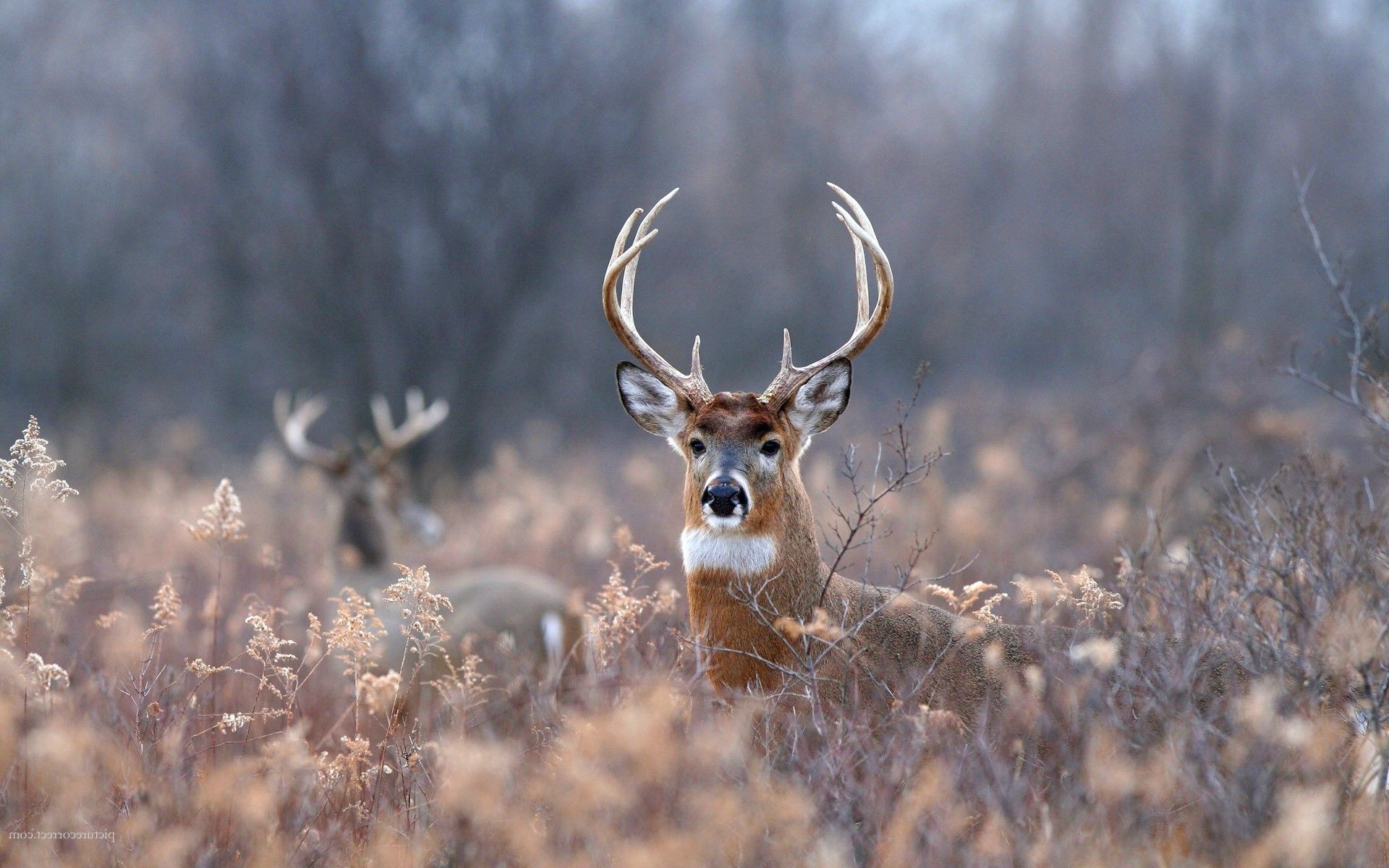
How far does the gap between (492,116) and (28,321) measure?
11560 millimetres

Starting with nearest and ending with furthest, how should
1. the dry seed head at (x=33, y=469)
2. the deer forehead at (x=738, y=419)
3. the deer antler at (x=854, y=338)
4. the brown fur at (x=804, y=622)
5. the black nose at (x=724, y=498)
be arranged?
the dry seed head at (x=33, y=469) → the brown fur at (x=804, y=622) → the black nose at (x=724, y=498) → the deer forehead at (x=738, y=419) → the deer antler at (x=854, y=338)

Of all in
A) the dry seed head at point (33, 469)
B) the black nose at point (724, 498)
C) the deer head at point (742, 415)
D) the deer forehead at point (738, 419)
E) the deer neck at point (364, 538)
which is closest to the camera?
the dry seed head at point (33, 469)

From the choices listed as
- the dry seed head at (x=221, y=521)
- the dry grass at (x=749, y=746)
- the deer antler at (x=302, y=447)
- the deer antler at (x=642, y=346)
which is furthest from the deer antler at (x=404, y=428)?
the dry seed head at (x=221, y=521)

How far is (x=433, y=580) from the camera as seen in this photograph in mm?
8797

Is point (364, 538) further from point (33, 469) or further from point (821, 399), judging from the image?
point (33, 469)

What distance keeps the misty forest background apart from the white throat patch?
7.28 m

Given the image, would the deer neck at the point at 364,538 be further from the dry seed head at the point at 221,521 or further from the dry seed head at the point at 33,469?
the dry seed head at the point at 33,469

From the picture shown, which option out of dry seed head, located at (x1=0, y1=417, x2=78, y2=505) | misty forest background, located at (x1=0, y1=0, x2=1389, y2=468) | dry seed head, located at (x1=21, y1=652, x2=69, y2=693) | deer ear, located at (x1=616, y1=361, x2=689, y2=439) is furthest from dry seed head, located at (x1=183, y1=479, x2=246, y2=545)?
misty forest background, located at (x1=0, y1=0, x2=1389, y2=468)

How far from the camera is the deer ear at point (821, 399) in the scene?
5.04 m

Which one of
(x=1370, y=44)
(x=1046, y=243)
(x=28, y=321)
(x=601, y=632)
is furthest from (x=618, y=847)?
(x=1046, y=243)

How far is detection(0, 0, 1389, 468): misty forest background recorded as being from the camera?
48.7 ft

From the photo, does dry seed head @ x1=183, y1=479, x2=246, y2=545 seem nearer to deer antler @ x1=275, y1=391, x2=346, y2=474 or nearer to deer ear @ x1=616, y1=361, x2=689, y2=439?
deer ear @ x1=616, y1=361, x2=689, y2=439

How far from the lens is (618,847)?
3.01 meters

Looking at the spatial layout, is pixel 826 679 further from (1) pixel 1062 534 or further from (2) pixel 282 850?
(1) pixel 1062 534
